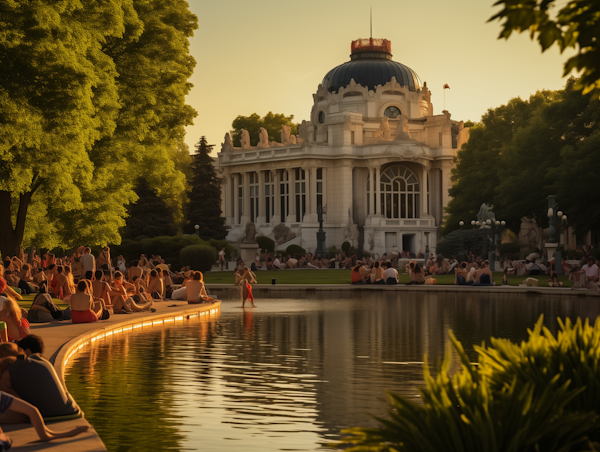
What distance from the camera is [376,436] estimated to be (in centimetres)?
537

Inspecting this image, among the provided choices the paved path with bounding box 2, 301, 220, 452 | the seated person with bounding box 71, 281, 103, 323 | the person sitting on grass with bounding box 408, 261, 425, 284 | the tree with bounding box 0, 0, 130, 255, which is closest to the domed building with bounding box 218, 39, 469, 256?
the person sitting on grass with bounding box 408, 261, 425, 284

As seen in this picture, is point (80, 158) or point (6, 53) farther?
point (80, 158)

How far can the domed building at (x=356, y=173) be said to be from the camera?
7888 centimetres

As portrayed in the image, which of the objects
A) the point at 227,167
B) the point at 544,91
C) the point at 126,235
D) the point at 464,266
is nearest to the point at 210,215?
the point at 126,235

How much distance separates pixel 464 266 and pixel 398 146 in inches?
1728

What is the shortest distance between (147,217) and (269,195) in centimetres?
2209

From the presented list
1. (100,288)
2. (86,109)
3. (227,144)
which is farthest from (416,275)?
(227,144)

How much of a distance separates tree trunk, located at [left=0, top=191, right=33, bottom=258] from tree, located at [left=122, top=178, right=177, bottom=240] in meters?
36.1

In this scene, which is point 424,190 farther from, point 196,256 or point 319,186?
point 196,256

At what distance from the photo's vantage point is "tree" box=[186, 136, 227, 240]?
72.4 m

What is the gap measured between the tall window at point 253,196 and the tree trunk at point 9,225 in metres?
59.5

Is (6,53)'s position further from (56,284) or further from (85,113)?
(56,284)

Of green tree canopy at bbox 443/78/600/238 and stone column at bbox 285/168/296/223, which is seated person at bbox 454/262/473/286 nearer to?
green tree canopy at bbox 443/78/600/238

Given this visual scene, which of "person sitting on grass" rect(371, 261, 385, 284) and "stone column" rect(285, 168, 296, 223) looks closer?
"person sitting on grass" rect(371, 261, 385, 284)
